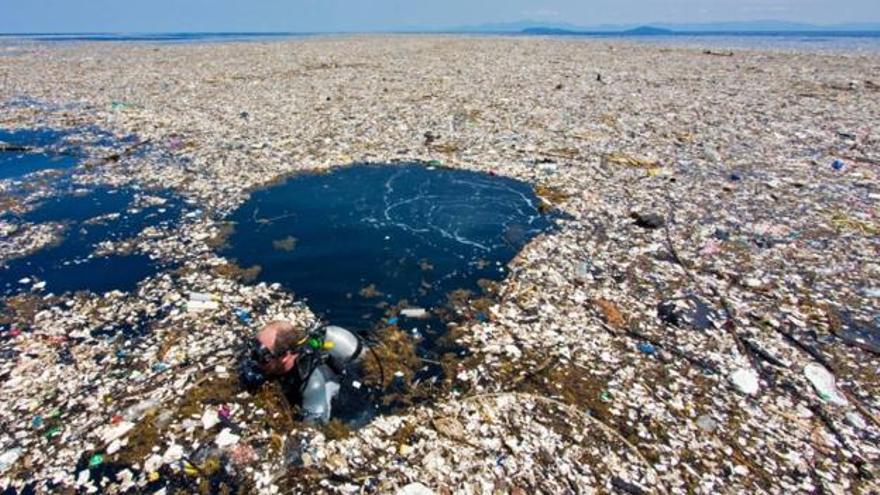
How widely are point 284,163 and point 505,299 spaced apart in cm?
820

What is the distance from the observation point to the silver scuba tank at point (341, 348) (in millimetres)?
5281

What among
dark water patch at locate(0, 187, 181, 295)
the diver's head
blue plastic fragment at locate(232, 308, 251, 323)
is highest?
the diver's head

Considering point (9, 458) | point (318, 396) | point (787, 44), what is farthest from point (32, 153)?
point (787, 44)

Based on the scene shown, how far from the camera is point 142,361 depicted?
5.58 meters

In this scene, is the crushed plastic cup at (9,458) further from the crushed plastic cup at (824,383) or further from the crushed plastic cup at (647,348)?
the crushed plastic cup at (824,383)

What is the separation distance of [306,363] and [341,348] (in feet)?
1.42

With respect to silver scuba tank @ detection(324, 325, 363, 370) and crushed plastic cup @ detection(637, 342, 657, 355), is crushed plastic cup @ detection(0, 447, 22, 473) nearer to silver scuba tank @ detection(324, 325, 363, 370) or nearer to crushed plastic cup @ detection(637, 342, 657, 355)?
silver scuba tank @ detection(324, 325, 363, 370)

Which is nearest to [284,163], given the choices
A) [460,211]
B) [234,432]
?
[460,211]

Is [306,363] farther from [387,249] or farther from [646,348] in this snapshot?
[646,348]

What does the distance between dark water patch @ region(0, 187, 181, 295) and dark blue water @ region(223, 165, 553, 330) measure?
1.57 metres

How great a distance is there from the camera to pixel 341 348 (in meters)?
5.35

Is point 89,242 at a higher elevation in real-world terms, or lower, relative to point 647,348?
higher

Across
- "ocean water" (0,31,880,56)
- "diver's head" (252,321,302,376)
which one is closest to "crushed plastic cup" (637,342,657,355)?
"diver's head" (252,321,302,376)

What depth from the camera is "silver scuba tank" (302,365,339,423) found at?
4852 mm
